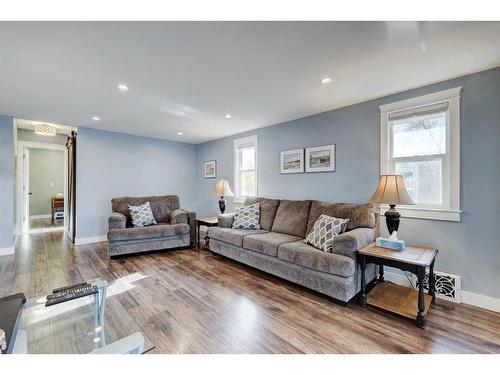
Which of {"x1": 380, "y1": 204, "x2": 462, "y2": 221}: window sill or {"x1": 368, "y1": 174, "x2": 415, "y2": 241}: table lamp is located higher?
{"x1": 368, "y1": 174, "x2": 415, "y2": 241}: table lamp

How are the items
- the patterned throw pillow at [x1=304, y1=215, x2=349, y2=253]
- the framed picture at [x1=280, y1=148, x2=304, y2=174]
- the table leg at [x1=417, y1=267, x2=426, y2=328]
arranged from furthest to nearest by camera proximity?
the framed picture at [x1=280, y1=148, x2=304, y2=174] → the patterned throw pillow at [x1=304, y1=215, x2=349, y2=253] → the table leg at [x1=417, y1=267, x2=426, y2=328]

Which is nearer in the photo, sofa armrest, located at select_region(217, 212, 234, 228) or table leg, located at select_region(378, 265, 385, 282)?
table leg, located at select_region(378, 265, 385, 282)

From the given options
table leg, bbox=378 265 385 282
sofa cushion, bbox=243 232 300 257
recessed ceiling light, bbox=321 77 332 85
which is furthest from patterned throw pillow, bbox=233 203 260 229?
recessed ceiling light, bbox=321 77 332 85

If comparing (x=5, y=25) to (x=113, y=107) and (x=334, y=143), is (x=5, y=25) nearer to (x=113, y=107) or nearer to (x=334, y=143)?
(x=113, y=107)

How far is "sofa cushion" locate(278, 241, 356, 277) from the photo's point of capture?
220 cm

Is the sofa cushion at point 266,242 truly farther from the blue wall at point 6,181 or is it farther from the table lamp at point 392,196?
the blue wall at point 6,181

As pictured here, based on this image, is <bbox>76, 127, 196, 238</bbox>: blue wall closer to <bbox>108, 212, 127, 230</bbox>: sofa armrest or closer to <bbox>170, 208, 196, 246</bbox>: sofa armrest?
<bbox>108, 212, 127, 230</bbox>: sofa armrest

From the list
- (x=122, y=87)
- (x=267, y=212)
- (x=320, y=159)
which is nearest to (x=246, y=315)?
(x=267, y=212)

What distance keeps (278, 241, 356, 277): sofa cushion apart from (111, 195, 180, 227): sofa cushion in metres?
2.74

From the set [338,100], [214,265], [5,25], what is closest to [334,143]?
[338,100]

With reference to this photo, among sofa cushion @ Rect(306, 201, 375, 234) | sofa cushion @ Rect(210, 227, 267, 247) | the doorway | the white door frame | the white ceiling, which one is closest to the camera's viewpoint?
the white ceiling

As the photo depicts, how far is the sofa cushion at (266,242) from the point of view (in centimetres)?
282
